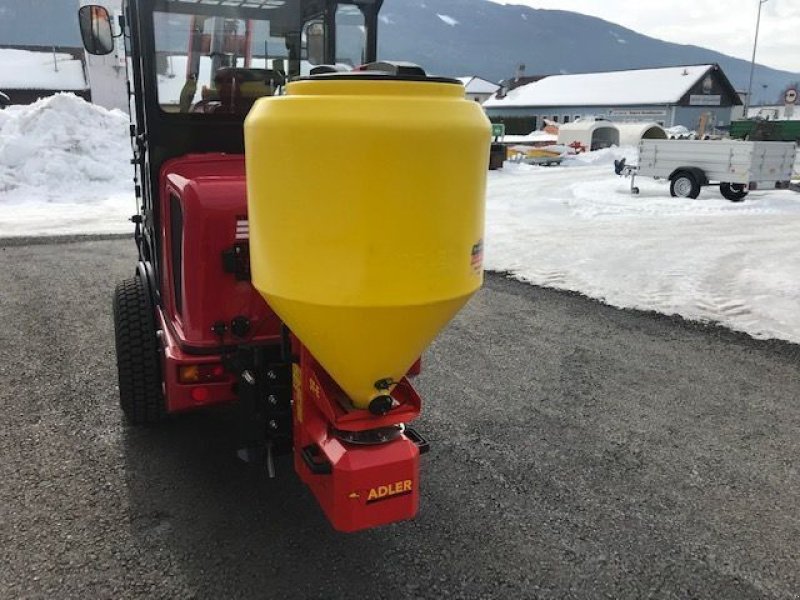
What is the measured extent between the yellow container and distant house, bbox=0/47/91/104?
127 ft

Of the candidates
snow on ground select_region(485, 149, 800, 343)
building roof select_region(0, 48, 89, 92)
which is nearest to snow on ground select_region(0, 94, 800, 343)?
snow on ground select_region(485, 149, 800, 343)

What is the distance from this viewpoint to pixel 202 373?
2996 mm

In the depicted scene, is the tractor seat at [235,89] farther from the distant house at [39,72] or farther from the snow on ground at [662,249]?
the distant house at [39,72]

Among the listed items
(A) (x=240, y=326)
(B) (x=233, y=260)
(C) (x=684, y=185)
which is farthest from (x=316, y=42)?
(C) (x=684, y=185)

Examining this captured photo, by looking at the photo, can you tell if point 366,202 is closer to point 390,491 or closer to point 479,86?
point 390,491

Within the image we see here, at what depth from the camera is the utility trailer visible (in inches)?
551

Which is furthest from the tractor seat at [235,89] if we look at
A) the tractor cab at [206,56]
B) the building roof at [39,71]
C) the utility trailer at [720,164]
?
the building roof at [39,71]

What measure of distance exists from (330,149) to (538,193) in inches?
576

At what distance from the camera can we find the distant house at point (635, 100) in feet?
143

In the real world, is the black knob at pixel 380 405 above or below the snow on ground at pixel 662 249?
above

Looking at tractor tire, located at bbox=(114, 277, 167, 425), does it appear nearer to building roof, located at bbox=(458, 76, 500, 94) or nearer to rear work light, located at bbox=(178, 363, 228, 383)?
rear work light, located at bbox=(178, 363, 228, 383)

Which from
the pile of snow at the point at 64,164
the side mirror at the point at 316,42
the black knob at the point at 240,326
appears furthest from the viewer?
the pile of snow at the point at 64,164

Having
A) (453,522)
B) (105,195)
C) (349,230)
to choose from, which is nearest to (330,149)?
(349,230)

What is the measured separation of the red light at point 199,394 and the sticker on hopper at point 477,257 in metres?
1.46
